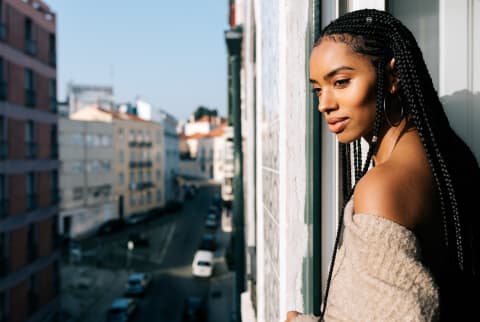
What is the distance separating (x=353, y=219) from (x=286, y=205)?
81 cm

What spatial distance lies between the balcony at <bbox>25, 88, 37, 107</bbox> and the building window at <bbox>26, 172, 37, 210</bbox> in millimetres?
2798

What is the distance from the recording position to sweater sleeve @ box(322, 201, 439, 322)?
0.83 m

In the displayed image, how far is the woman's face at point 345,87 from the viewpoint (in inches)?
41.5

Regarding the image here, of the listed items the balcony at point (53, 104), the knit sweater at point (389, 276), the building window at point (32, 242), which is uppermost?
the balcony at point (53, 104)

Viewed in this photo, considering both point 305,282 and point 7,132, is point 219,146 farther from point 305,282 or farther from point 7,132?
point 305,282

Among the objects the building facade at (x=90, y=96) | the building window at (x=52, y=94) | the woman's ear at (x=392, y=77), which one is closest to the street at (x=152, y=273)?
the building window at (x=52, y=94)

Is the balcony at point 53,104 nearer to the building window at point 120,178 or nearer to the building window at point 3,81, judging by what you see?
the building window at point 3,81

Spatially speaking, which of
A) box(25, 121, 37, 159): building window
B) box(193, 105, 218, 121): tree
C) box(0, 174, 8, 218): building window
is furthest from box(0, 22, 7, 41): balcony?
box(193, 105, 218, 121): tree

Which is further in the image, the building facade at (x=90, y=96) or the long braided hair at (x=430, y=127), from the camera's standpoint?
the building facade at (x=90, y=96)

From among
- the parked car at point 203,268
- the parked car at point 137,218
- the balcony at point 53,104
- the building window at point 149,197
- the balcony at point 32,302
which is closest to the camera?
the balcony at point 32,302

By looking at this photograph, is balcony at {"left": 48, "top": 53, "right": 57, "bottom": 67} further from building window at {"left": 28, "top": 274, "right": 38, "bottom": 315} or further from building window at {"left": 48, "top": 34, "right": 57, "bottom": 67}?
building window at {"left": 28, "top": 274, "right": 38, "bottom": 315}

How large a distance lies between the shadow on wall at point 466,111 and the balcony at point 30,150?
18426mm

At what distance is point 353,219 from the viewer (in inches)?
35.5

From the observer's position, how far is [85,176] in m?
33.1
